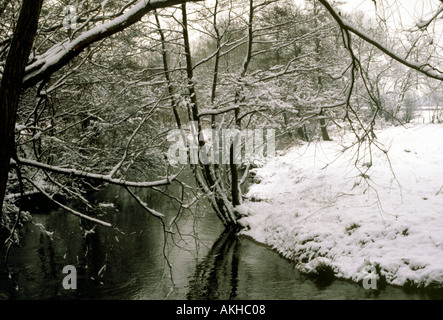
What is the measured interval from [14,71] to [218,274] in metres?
7.61

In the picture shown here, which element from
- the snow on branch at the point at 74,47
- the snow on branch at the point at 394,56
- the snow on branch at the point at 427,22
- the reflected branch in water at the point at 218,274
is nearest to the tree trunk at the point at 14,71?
the snow on branch at the point at 74,47

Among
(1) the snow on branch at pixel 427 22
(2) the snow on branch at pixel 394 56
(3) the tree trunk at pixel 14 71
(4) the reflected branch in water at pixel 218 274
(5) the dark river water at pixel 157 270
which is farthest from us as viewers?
(4) the reflected branch in water at pixel 218 274

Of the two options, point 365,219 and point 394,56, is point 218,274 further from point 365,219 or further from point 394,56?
point 394,56

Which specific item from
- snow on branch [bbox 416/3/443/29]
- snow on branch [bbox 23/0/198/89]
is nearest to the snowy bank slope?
snow on branch [bbox 416/3/443/29]

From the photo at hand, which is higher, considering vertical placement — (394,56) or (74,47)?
(74,47)

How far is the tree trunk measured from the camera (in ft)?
8.99

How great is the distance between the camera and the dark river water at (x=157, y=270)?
26.0ft

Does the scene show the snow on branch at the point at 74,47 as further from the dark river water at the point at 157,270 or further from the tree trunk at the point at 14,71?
the dark river water at the point at 157,270

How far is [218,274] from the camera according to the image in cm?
919

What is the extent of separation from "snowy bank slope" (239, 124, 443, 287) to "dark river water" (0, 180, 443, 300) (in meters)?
0.52

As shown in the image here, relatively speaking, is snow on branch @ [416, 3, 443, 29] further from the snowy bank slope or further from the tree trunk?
the tree trunk

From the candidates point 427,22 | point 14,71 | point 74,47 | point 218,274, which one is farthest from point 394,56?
point 218,274

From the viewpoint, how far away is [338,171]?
1485 cm
